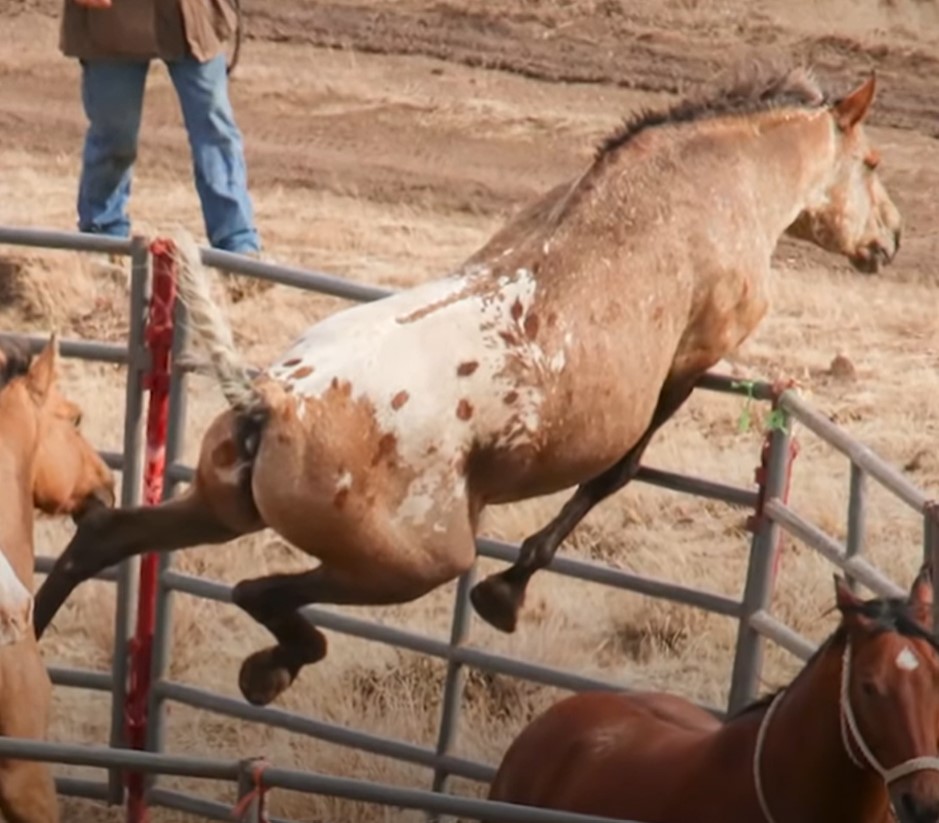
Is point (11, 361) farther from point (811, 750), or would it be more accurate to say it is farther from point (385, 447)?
point (811, 750)

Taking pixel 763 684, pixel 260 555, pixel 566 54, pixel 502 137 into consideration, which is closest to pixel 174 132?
pixel 502 137

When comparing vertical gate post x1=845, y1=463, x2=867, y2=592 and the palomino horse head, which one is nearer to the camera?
vertical gate post x1=845, y1=463, x2=867, y2=592

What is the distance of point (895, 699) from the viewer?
436 cm

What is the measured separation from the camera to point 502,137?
1395 centimetres

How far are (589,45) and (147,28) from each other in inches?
265

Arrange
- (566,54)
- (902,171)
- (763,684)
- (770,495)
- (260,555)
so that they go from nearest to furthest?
(770,495) < (763,684) < (260,555) < (902,171) < (566,54)

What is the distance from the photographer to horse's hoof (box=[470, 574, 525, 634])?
6.04 m

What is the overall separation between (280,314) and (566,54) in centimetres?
547

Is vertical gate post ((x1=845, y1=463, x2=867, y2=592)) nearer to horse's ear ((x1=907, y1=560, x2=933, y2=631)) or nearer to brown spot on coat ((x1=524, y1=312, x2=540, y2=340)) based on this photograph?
brown spot on coat ((x1=524, y1=312, x2=540, y2=340))

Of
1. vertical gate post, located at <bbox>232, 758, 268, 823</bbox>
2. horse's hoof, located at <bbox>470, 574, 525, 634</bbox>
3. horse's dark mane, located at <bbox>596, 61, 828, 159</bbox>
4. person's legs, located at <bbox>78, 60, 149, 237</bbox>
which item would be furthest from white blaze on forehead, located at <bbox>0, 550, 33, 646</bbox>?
person's legs, located at <bbox>78, 60, 149, 237</bbox>

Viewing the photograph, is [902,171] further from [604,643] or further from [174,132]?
[604,643]

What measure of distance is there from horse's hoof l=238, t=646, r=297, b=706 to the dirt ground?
41.4 inches

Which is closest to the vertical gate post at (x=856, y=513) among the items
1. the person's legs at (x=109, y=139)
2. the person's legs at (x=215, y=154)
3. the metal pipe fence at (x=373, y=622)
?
the metal pipe fence at (x=373, y=622)

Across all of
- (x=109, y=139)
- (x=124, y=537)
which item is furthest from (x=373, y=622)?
(x=109, y=139)
